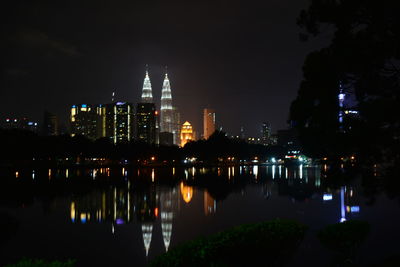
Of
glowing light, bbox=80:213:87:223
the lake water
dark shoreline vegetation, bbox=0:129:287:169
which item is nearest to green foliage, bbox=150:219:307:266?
the lake water

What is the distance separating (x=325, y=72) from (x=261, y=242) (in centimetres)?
503

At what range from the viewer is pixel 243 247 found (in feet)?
31.1

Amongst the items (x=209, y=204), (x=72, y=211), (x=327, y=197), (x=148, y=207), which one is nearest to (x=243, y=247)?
(x=72, y=211)

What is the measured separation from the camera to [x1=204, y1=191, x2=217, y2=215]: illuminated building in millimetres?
26938

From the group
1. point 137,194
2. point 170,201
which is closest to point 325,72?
point 170,201

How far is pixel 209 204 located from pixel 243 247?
21.0 meters

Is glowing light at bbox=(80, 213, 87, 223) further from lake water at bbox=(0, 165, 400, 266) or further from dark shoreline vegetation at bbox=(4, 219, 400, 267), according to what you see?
dark shoreline vegetation at bbox=(4, 219, 400, 267)

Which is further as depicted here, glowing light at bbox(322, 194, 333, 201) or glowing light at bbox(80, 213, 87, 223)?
glowing light at bbox(322, 194, 333, 201)

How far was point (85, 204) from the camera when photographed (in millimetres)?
29906

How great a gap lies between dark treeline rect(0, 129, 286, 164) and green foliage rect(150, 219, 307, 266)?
284ft

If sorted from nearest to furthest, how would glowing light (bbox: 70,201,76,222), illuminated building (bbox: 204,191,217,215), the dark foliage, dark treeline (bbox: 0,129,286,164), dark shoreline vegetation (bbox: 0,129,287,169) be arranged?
the dark foliage, glowing light (bbox: 70,201,76,222), illuminated building (bbox: 204,191,217,215), dark treeline (bbox: 0,129,286,164), dark shoreline vegetation (bbox: 0,129,287,169)

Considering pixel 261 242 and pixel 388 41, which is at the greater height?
pixel 388 41

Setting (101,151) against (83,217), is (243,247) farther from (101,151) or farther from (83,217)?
(101,151)

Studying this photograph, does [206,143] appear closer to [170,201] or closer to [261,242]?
[170,201]
